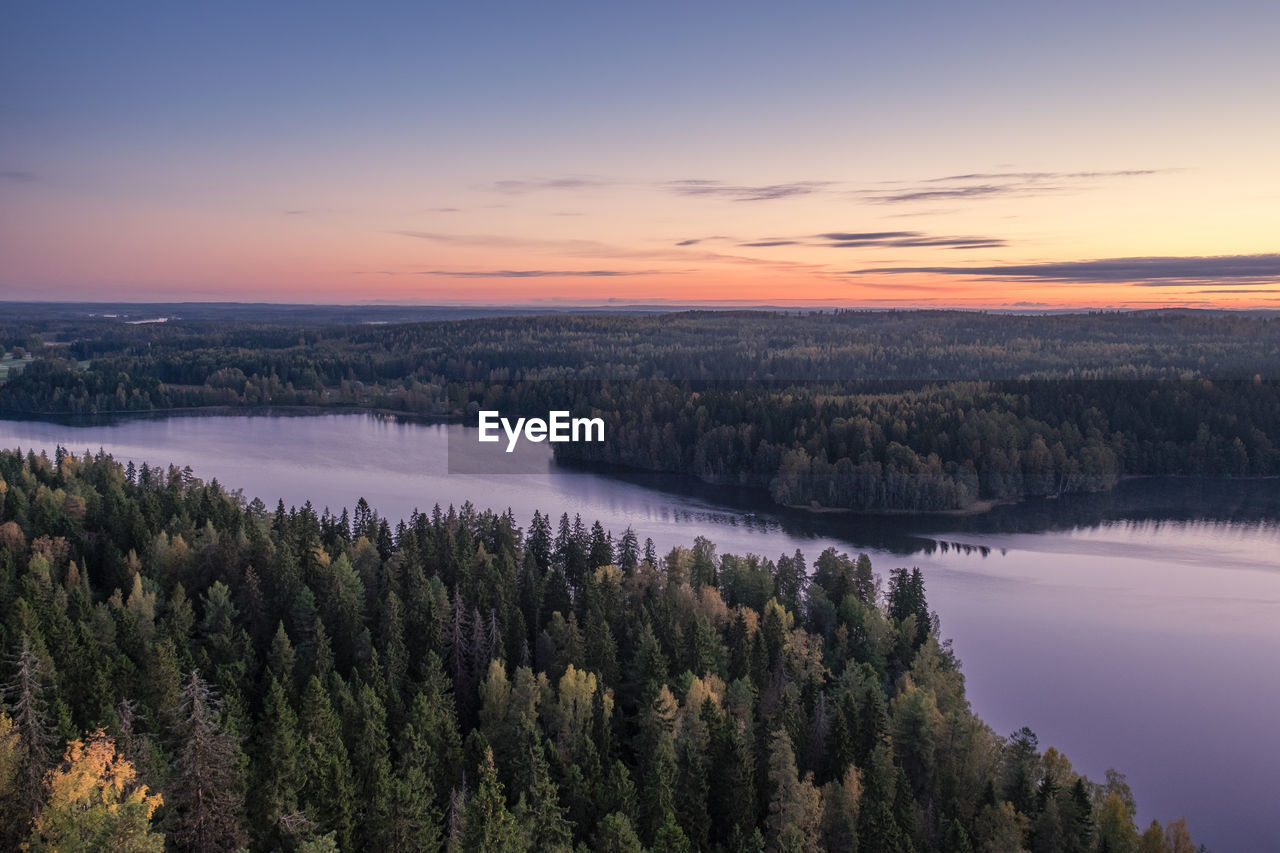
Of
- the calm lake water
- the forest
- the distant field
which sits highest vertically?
the distant field

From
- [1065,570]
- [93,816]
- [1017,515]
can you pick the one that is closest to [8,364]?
[1017,515]

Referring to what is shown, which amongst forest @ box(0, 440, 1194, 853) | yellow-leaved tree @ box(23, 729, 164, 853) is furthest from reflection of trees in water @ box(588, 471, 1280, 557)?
yellow-leaved tree @ box(23, 729, 164, 853)

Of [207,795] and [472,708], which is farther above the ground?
[207,795]

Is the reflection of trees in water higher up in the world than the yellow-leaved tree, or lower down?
lower down

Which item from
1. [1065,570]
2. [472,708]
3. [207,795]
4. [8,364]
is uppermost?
[8,364]

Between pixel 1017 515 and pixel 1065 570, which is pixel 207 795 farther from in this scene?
pixel 1017 515

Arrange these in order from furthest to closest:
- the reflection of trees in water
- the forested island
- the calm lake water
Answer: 1. the forested island
2. the reflection of trees in water
3. the calm lake water

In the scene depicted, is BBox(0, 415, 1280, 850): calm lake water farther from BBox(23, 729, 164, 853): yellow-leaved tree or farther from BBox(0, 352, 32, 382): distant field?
BBox(0, 352, 32, 382): distant field

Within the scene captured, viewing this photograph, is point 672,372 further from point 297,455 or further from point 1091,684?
point 1091,684
